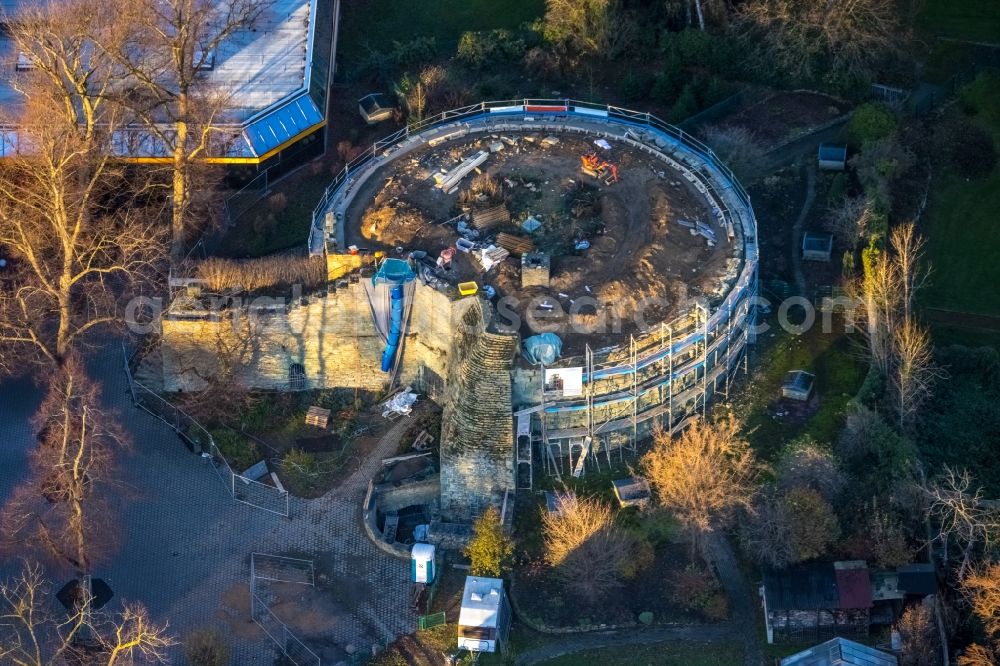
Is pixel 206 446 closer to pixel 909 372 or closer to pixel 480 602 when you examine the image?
pixel 480 602

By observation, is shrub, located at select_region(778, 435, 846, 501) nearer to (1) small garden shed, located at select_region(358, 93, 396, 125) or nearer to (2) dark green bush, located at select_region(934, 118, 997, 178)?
(2) dark green bush, located at select_region(934, 118, 997, 178)

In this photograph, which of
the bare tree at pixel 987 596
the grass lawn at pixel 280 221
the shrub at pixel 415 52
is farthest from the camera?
the shrub at pixel 415 52

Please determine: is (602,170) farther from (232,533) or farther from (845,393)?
(232,533)

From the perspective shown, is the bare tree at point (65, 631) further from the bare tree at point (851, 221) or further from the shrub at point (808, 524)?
the bare tree at point (851, 221)

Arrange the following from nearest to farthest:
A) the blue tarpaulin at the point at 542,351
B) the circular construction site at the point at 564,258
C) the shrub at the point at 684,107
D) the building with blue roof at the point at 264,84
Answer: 1. the blue tarpaulin at the point at 542,351
2. the circular construction site at the point at 564,258
3. the building with blue roof at the point at 264,84
4. the shrub at the point at 684,107

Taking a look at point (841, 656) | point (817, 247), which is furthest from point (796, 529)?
point (817, 247)

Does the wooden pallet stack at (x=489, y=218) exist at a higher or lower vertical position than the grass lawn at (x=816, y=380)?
higher

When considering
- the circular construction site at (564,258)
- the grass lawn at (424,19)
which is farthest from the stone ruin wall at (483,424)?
the grass lawn at (424,19)
